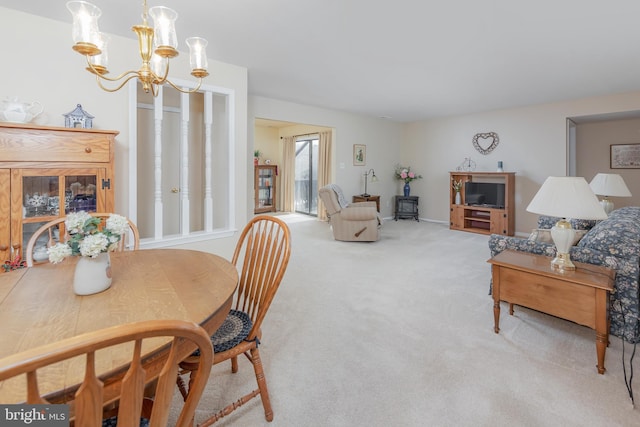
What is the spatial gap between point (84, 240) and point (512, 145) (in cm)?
711

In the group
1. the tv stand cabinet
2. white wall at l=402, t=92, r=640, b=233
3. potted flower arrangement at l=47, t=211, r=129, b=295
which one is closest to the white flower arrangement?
potted flower arrangement at l=47, t=211, r=129, b=295

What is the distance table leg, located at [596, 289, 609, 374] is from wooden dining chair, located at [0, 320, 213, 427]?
7.32 feet

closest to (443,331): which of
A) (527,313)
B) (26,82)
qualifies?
(527,313)

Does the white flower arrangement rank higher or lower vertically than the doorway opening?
lower

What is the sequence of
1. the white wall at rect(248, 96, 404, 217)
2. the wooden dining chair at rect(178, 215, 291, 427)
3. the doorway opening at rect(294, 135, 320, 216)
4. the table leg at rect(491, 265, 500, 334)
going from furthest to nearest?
the doorway opening at rect(294, 135, 320, 216) → the white wall at rect(248, 96, 404, 217) → the table leg at rect(491, 265, 500, 334) → the wooden dining chair at rect(178, 215, 291, 427)

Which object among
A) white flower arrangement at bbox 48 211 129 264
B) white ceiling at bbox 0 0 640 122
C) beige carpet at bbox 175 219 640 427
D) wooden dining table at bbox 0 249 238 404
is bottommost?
beige carpet at bbox 175 219 640 427

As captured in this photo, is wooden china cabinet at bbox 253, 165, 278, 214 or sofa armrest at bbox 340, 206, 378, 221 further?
wooden china cabinet at bbox 253, 165, 278, 214

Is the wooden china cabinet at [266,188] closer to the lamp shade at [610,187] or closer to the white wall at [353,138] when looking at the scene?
the white wall at [353,138]

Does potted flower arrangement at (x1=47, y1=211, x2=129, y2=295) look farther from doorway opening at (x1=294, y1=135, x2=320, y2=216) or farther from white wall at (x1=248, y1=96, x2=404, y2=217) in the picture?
doorway opening at (x1=294, y1=135, x2=320, y2=216)

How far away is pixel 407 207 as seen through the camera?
25.9 feet

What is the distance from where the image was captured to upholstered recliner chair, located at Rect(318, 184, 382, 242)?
17.3 feet

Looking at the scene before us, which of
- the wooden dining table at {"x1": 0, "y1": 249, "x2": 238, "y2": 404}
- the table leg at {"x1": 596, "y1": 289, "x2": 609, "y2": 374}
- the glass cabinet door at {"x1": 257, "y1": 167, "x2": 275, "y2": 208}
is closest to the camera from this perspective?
the wooden dining table at {"x1": 0, "y1": 249, "x2": 238, "y2": 404}

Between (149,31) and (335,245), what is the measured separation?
400 cm

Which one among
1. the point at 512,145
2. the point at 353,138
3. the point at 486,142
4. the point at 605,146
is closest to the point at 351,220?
the point at 353,138
